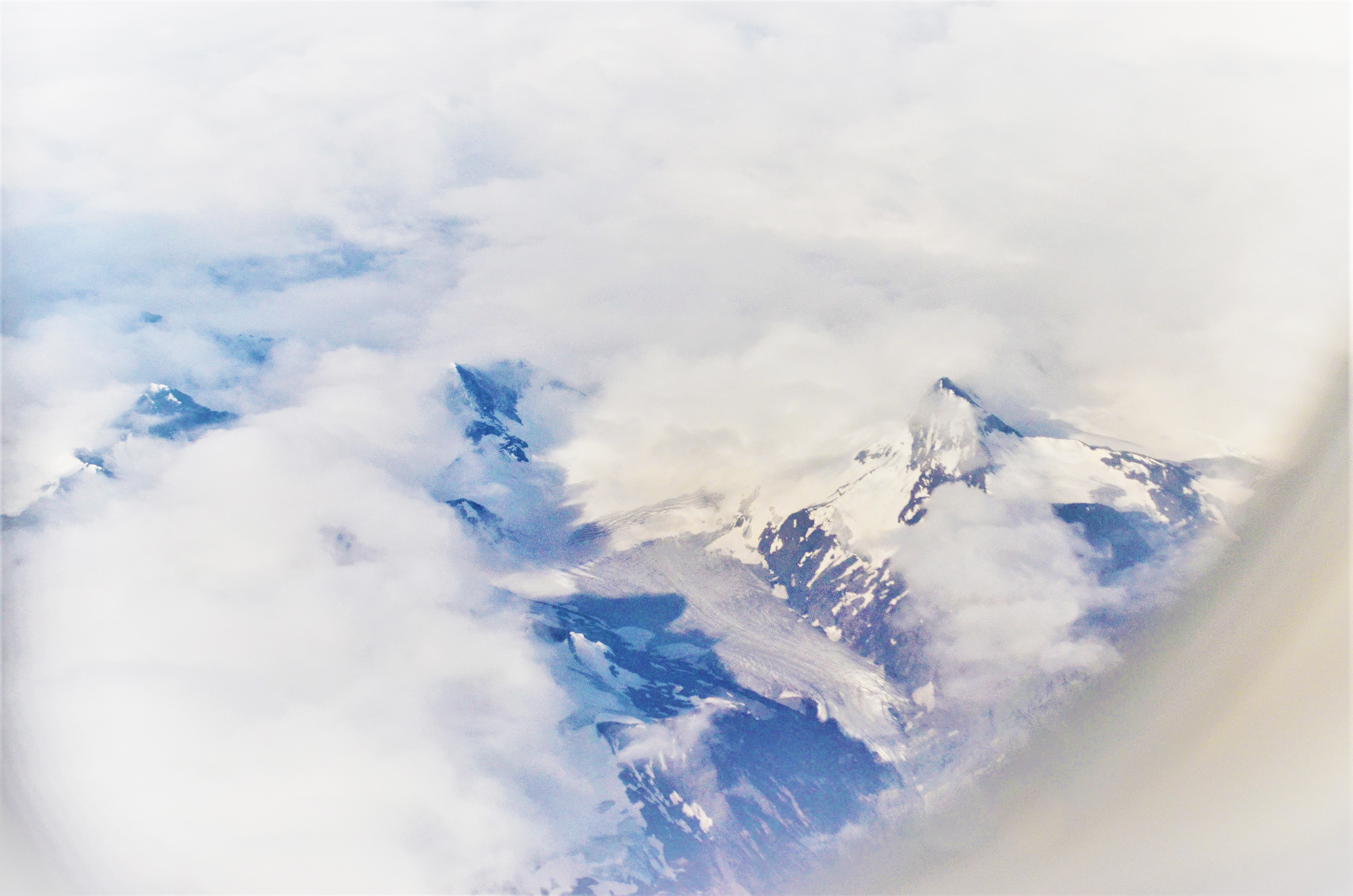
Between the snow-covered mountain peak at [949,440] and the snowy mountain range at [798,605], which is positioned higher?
the snow-covered mountain peak at [949,440]

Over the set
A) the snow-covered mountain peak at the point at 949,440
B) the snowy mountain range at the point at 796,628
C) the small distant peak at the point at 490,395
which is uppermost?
the snow-covered mountain peak at the point at 949,440

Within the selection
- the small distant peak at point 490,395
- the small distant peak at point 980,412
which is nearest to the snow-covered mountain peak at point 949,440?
the small distant peak at point 980,412

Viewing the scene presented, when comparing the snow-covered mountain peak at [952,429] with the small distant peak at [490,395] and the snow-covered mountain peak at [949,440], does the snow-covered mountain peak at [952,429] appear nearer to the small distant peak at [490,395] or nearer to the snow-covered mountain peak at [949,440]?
the snow-covered mountain peak at [949,440]

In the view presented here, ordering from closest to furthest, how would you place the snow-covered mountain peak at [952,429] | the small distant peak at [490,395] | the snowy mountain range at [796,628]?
1. the snowy mountain range at [796,628]
2. the snow-covered mountain peak at [952,429]
3. the small distant peak at [490,395]

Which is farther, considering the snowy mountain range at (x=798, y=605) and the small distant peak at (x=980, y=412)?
the small distant peak at (x=980, y=412)

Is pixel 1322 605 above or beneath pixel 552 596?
above

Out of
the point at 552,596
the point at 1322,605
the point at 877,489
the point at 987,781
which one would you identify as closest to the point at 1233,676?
the point at 1322,605

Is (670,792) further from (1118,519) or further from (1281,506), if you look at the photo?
(1281,506)

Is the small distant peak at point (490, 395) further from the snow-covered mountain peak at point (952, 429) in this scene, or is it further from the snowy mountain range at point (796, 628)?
the snow-covered mountain peak at point (952, 429)

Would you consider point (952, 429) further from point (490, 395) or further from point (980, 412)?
point (490, 395)

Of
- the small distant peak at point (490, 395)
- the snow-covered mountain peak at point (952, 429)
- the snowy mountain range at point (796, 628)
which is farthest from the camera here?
the small distant peak at point (490, 395)

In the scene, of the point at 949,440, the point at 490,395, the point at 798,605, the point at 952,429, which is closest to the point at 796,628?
the point at 798,605
